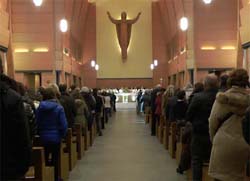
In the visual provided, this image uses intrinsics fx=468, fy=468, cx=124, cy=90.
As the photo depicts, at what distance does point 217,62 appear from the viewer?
23.1 meters

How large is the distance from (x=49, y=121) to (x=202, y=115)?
2.28 m

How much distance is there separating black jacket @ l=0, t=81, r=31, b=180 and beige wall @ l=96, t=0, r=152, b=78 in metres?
36.8

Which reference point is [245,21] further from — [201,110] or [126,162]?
[201,110]

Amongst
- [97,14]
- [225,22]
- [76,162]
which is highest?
[97,14]

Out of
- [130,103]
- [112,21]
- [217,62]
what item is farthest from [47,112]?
[112,21]

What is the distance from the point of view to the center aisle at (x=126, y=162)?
336 inches

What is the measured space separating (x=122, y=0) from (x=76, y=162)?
31208 millimetres

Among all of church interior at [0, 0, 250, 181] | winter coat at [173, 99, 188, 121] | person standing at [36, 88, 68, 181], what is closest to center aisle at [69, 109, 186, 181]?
church interior at [0, 0, 250, 181]

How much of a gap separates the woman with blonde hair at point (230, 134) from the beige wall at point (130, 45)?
35.5m

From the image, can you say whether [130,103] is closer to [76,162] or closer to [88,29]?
[88,29]

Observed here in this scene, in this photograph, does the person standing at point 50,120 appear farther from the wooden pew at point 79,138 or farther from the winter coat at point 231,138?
the wooden pew at point 79,138

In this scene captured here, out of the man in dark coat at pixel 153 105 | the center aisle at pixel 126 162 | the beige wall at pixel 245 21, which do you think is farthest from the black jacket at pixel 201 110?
the beige wall at pixel 245 21

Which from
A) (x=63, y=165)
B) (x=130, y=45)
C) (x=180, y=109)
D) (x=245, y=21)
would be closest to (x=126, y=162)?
(x=180, y=109)

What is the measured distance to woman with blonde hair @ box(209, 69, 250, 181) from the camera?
4598mm
